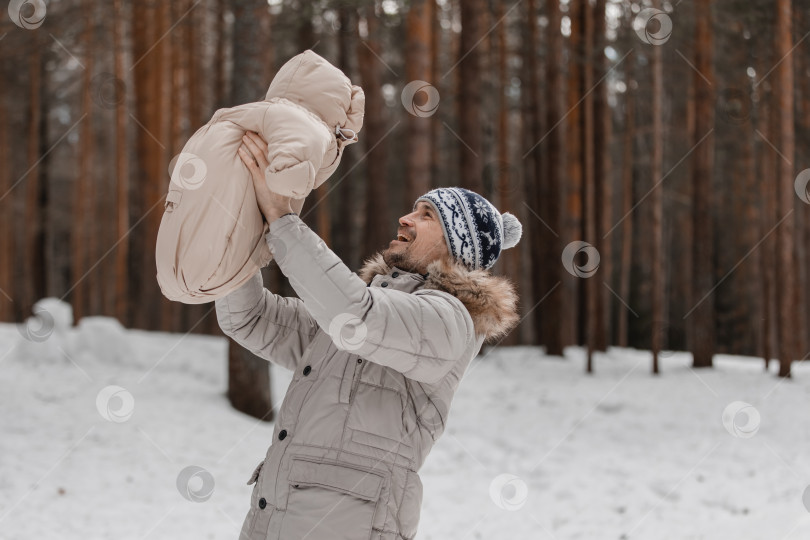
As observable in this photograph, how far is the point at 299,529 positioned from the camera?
5.88 feet

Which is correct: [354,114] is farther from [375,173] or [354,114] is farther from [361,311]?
[375,173]

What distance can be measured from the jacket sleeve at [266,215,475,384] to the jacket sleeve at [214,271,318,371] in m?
0.39

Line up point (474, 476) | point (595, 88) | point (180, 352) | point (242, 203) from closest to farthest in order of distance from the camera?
1. point (242, 203)
2. point (474, 476)
3. point (180, 352)
4. point (595, 88)

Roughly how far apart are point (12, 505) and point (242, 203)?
15.4ft

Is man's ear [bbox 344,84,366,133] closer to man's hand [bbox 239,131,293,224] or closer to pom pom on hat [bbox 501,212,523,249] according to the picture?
man's hand [bbox 239,131,293,224]

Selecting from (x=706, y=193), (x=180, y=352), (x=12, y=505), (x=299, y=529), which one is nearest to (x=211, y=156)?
(x=299, y=529)

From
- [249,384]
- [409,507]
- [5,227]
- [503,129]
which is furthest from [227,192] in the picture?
[5,227]

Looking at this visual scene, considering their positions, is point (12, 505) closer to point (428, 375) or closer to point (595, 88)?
point (428, 375)

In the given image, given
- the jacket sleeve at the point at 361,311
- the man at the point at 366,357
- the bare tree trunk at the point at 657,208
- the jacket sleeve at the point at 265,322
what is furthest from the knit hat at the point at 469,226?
the bare tree trunk at the point at 657,208

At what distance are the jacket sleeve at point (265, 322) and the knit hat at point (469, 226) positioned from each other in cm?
49

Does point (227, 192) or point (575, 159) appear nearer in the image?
point (227, 192)

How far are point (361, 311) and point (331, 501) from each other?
0.50 m

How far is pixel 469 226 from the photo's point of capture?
2141 mm

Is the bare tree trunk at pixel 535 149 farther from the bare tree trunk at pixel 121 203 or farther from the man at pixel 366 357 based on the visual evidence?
the man at pixel 366 357
